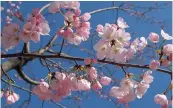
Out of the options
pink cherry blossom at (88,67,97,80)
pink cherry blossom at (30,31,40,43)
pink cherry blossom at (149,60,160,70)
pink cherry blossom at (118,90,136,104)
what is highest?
pink cherry blossom at (30,31,40,43)

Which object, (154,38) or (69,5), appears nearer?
(69,5)

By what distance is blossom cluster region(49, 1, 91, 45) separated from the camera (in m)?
2.30

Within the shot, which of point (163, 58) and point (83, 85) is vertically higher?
point (163, 58)

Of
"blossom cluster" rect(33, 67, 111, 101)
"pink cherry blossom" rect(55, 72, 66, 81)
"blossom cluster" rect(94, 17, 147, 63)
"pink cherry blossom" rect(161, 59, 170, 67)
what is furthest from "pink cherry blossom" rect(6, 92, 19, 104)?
"pink cherry blossom" rect(161, 59, 170, 67)

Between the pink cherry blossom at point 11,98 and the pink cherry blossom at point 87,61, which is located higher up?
the pink cherry blossom at point 87,61

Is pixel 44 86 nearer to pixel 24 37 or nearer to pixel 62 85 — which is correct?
pixel 62 85

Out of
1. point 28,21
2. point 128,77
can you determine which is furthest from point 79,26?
point 128,77

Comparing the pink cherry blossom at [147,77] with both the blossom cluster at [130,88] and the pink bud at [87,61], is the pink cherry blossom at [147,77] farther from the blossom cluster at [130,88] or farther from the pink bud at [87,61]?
the pink bud at [87,61]

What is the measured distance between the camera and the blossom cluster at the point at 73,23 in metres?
2.30

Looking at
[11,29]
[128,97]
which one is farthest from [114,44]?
[11,29]

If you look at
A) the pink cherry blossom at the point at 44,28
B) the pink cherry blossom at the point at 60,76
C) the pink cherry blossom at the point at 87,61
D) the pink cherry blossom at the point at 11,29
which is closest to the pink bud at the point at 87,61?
the pink cherry blossom at the point at 87,61

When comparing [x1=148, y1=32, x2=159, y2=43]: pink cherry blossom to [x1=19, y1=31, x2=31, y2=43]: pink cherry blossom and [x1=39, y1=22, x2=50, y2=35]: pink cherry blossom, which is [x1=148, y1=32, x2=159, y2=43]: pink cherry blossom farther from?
[x1=19, y1=31, x2=31, y2=43]: pink cherry blossom

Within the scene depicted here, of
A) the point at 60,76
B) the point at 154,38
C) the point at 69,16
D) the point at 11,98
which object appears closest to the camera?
the point at 69,16

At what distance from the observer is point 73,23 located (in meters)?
2.31
